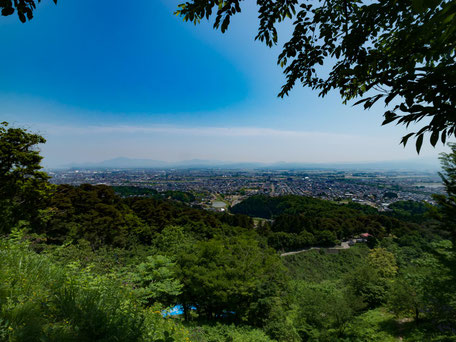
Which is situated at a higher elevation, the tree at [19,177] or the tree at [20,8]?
the tree at [20,8]

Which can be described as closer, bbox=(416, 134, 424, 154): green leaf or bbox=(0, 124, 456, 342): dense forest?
bbox=(416, 134, 424, 154): green leaf

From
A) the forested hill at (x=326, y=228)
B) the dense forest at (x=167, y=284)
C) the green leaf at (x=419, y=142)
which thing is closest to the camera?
the green leaf at (x=419, y=142)

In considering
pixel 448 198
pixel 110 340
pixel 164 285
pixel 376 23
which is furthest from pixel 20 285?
pixel 448 198

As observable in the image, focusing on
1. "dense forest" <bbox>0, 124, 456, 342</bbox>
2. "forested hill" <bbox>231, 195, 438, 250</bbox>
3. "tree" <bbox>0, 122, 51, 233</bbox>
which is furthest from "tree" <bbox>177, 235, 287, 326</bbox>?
"forested hill" <bbox>231, 195, 438, 250</bbox>

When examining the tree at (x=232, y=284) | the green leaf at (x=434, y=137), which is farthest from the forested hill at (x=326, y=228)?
the green leaf at (x=434, y=137)

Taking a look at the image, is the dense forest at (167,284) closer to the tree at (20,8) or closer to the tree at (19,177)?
the tree at (19,177)

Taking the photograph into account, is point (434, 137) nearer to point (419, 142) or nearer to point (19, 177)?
point (419, 142)

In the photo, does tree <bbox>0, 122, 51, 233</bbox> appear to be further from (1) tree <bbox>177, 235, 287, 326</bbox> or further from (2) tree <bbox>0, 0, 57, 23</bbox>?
(2) tree <bbox>0, 0, 57, 23</bbox>

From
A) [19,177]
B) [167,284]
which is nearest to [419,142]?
[167,284]
